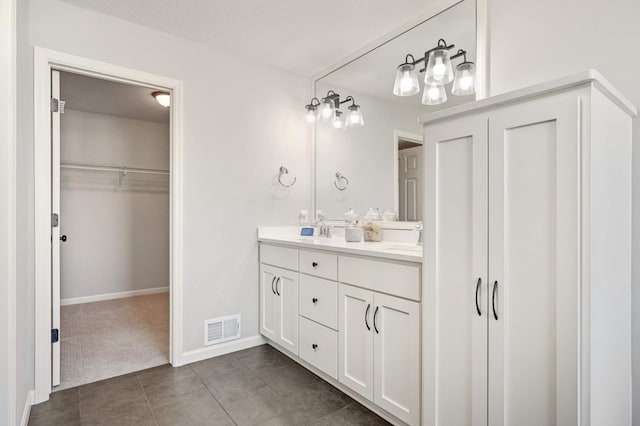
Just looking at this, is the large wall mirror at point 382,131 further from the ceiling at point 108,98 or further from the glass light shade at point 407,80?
the ceiling at point 108,98

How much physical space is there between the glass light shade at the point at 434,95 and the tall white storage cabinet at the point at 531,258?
809 millimetres

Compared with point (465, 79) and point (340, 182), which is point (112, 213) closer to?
point (340, 182)

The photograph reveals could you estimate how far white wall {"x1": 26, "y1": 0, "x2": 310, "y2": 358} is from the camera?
7.82 ft

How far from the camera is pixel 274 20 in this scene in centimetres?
229

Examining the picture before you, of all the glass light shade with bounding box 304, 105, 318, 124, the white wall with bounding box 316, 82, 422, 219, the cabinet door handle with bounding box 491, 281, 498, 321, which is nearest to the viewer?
the cabinet door handle with bounding box 491, 281, 498, 321

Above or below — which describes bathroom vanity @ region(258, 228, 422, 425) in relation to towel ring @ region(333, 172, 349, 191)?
below

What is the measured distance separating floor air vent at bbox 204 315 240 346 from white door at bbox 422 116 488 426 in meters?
1.69

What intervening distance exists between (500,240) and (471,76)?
1.17 meters

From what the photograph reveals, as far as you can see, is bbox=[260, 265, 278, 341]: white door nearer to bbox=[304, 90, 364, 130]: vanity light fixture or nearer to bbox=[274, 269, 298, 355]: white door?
bbox=[274, 269, 298, 355]: white door

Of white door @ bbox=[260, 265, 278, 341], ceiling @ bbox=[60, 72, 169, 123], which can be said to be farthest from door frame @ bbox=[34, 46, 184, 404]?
white door @ bbox=[260, 265, 278, 341]

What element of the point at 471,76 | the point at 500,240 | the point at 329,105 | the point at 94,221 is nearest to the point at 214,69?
the point at 329,105

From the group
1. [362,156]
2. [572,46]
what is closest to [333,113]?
[362,156]

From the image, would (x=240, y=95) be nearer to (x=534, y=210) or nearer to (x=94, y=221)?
(x=534, y=210)

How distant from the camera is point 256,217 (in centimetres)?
288
